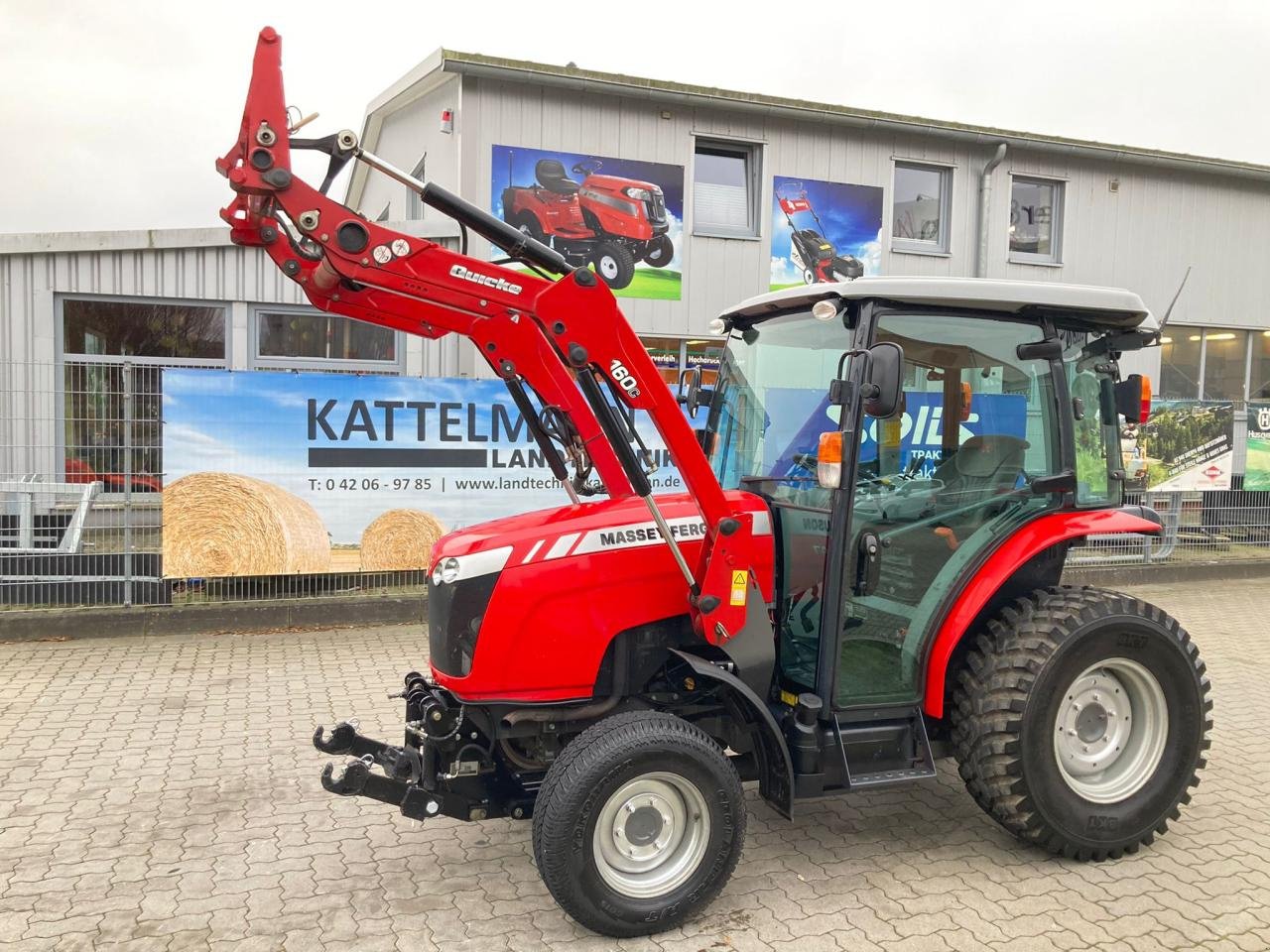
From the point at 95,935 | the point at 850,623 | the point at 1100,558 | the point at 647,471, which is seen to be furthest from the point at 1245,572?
the point at 95,935

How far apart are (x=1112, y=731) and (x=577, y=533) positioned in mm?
2325

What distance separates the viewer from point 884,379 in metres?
3.12

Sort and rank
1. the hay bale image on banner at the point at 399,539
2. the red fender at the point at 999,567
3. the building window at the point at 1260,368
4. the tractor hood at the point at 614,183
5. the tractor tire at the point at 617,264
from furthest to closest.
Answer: the building window at the point at 1260,368 < the tractor tire at the point at 617,264 < the tractor hood at the point at 614,183 < the hay bale image on banner at the point at 399,539 < the red fender at the point at 999,567

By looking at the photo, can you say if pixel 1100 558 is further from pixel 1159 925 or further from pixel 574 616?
pixel 574 616

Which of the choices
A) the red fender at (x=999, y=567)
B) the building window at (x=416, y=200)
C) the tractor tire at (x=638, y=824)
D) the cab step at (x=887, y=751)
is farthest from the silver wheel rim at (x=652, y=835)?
the building window at (x=416, y=200)

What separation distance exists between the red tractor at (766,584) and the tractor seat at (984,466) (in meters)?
0.01

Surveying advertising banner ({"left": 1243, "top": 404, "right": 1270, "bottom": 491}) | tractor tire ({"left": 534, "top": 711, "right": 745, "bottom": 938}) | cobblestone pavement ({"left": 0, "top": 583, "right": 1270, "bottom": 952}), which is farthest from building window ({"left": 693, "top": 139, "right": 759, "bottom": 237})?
tractor tire ({"left": 534, "top": 711, "right": 745, "bottom": 938})

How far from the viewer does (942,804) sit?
13.8 feet

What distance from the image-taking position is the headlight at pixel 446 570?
10.8ft

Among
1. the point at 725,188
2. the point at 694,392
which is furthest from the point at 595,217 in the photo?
the point at 694,392

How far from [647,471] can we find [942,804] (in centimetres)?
215

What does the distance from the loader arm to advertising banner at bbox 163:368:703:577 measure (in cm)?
360

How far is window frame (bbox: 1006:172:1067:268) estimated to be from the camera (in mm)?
13023

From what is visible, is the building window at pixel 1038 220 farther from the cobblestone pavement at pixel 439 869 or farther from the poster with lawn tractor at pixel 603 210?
the cobblestone pavement at pixel 439 869
